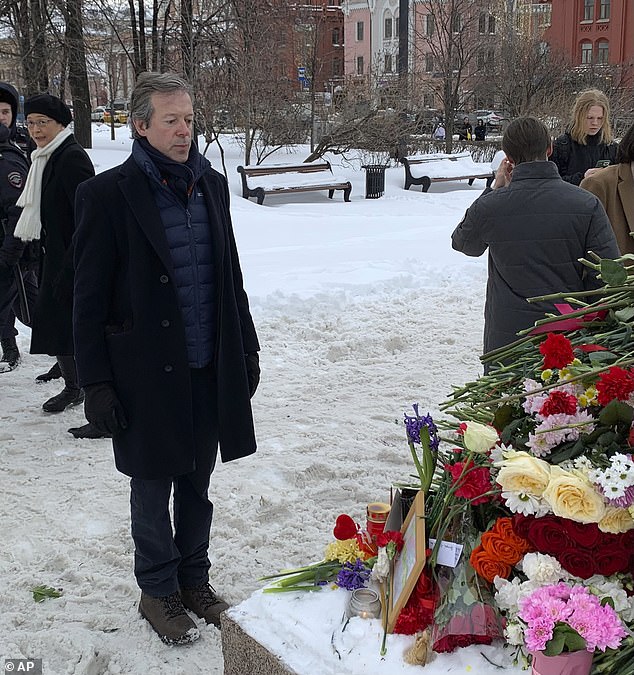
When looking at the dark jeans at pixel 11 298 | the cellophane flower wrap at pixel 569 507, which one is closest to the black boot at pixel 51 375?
the dark jeans at pixel 11 298

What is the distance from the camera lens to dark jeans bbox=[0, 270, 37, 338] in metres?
5.76

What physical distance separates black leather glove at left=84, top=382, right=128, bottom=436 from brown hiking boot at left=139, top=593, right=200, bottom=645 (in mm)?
698

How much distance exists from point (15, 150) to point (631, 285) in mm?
4522

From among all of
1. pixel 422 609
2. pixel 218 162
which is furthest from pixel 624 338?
pixel 218 162

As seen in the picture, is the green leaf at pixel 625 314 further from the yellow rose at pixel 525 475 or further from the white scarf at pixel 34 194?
the white scarf at pixel 34 194

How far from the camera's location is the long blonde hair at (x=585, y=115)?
522 centimetres

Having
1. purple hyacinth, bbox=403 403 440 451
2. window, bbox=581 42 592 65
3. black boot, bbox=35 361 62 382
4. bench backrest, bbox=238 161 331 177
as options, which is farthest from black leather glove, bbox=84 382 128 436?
window, bbox=581 42 592 65

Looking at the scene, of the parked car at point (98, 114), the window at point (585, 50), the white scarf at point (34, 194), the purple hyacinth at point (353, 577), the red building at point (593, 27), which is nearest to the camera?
the purple hyacinth at point (353, 577)

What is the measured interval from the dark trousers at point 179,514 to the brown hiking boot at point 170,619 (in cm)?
4

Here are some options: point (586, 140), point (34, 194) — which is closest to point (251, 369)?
point (34, 194)

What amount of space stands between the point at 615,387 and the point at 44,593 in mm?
2434

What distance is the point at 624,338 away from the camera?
2023 mm

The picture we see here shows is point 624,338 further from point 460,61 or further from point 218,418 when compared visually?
point 460,61

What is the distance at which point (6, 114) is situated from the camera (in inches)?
216
